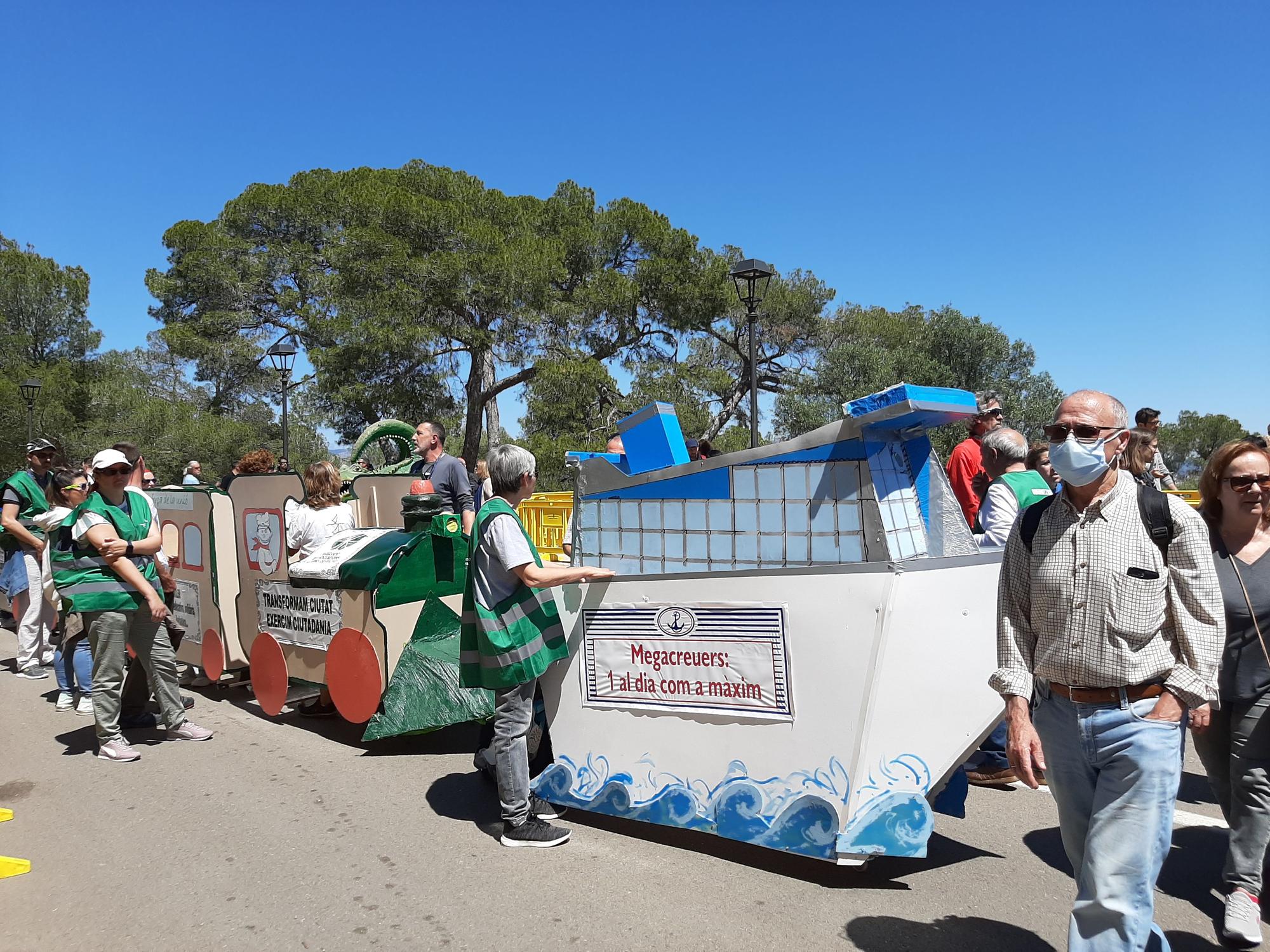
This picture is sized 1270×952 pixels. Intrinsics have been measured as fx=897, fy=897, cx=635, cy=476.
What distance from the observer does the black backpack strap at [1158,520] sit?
2260mm

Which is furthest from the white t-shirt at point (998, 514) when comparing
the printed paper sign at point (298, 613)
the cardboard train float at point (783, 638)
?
the printed paper sign at point (298, 613)

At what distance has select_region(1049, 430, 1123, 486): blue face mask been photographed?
7.45 ft

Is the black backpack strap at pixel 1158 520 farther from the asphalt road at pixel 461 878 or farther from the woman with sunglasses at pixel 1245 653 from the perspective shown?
the asphalt road at pixel 461 878

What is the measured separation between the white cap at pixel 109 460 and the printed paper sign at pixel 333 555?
114 centimetres

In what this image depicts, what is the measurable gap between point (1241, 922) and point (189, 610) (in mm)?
6779

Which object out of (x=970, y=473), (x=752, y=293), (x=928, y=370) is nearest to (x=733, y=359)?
(x=928, y=370)

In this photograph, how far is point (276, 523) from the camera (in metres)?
6.05

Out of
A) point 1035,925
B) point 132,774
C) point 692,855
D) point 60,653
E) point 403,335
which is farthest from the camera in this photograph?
point 403,335

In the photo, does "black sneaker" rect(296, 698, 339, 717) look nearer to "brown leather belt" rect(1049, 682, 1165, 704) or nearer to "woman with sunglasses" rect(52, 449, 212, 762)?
"woman with sunglasses" rect(52, 449, 212, 762)

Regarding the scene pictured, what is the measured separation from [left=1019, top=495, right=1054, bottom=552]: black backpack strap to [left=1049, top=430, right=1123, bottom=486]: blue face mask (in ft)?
0.49

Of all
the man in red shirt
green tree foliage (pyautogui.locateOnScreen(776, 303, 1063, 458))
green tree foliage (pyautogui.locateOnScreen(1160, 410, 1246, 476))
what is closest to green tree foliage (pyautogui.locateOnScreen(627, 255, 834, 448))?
green tree foliage (pyautogui.locateOnScreen(776, 303, 1063, 458))

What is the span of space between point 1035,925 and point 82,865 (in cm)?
373

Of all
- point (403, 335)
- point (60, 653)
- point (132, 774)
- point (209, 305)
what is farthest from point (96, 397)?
point (132, 774)

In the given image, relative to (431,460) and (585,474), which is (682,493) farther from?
(431,460)
